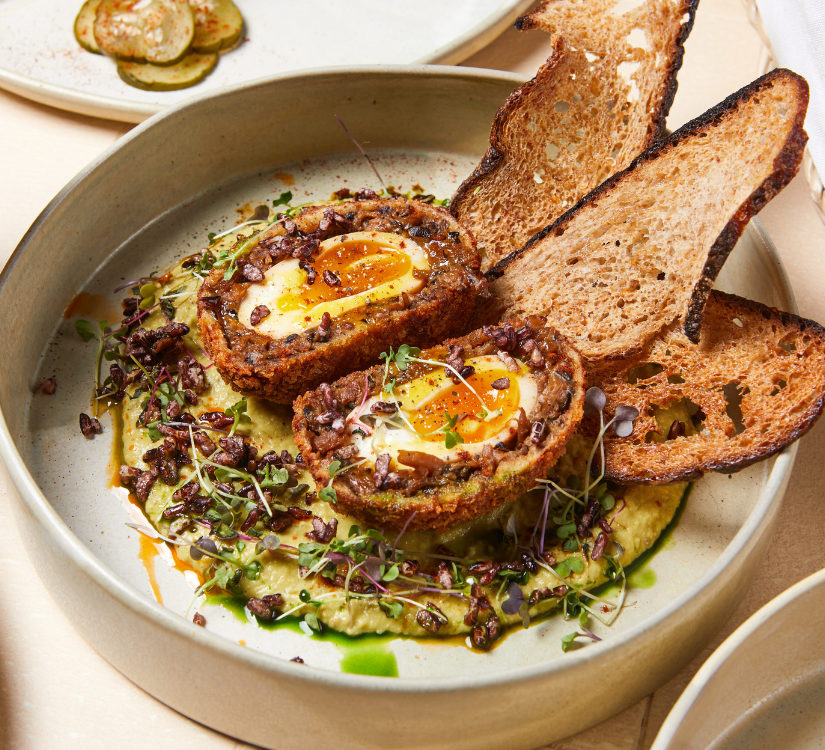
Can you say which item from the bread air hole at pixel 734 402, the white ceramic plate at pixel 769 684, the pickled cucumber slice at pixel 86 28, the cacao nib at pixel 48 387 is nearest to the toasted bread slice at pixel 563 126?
the bread air hole at pixel 734 402

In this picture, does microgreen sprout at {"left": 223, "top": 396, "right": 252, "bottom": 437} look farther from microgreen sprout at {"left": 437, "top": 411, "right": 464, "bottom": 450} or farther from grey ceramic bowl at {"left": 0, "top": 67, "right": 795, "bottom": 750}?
microgreen sprout at {"left": 437, "top": 411, "right": 464, "bottom": 450}

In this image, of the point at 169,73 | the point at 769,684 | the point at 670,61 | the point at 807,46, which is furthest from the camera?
the point at 169,73

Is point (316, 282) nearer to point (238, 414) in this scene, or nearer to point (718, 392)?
point (238, 414)

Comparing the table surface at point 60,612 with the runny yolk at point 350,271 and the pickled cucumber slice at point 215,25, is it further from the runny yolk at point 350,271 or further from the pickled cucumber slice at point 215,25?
the runny yolk at point 350,271

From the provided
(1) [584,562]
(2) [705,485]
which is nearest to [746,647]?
(1) [584,562]

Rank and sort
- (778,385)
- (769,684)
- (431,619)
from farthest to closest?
(778,385) < (431,619) < (769,684)

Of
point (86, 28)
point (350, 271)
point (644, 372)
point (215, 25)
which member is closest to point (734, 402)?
point (644, 372)

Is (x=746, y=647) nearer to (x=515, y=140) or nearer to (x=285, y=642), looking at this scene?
(x=285, y=642)
